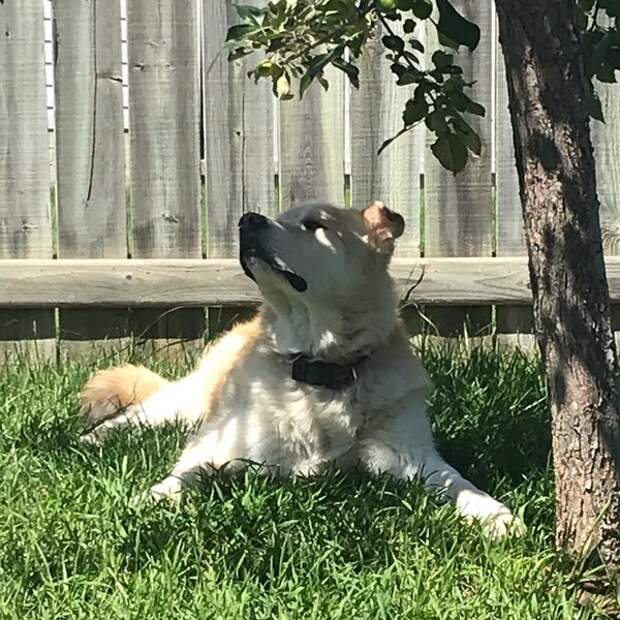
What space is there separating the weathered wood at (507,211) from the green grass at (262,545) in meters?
1.20

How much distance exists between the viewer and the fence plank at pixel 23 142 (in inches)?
178

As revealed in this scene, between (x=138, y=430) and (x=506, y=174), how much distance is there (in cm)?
192

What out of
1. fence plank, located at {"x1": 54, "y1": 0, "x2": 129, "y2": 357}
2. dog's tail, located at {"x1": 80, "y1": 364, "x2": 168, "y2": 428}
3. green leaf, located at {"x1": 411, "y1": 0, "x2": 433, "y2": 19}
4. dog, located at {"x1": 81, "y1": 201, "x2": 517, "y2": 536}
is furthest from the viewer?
fence plank, located at {"x1": 54, "y1": 0, "x2": 129, "y2": 357}

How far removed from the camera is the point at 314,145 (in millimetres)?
4559

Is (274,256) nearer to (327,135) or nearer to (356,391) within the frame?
(356,391)

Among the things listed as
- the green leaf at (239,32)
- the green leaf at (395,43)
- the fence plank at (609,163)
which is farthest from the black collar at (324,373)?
the fence plank at (609,163)

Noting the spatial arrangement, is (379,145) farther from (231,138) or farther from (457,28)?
(457,28)

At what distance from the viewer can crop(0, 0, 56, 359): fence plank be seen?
4512 mm

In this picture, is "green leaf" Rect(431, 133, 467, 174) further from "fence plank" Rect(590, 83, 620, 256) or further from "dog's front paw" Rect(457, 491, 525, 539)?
"fence plank" Rect(590, 83, 620, 256)

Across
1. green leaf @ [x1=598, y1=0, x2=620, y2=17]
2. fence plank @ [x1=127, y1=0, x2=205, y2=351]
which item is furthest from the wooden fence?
green leaf @ [x1=598, y1=0, x2=620, y2=17]

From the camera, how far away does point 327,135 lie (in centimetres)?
455

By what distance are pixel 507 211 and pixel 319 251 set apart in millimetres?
1430

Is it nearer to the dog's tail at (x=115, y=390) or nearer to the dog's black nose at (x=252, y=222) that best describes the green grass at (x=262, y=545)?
the dog's tail at (x=115, y=390)

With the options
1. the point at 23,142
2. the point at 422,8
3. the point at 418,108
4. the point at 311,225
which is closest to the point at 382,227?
the point at 311,225
